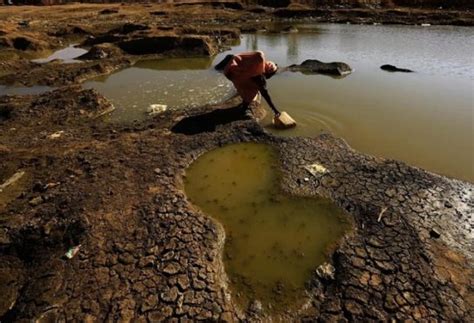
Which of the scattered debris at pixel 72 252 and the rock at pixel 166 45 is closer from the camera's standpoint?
the scattered debris at pixel 72 252

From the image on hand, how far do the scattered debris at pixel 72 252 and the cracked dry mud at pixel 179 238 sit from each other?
0.19ft

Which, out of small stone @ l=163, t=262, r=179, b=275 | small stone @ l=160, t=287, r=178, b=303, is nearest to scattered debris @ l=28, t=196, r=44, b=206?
small stone @ l=163, t=262, r=179, b=275

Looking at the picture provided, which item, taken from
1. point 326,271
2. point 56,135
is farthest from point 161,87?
point 326,271

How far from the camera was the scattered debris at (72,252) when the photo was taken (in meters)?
3.53

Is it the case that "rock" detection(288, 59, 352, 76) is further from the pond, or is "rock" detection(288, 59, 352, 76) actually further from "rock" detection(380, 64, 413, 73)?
"rock" detection(380, 64, 413, 73)

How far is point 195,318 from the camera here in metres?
2.97

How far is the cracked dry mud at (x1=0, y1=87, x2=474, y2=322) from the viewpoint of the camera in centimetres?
307

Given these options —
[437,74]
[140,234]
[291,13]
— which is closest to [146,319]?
[140,234]

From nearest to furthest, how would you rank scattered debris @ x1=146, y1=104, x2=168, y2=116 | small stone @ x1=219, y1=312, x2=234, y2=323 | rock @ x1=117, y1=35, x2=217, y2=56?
small stone @ x1=219, y1=312, x2=234, y2=323 < scattered debris @ x1=146, y1=104, x2=168, y2=116 < rock @ x1=117, y1=35, x2=217, y2=56

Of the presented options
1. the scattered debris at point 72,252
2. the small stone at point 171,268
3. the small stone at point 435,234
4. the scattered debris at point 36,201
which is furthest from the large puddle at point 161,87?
the small stone at point 435,234

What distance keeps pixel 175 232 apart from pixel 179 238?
105 mm

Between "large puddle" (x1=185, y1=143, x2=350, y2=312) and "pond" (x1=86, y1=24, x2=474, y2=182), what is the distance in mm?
1627

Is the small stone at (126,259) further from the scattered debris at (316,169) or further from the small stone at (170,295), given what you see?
the scattered debris at (316,169)

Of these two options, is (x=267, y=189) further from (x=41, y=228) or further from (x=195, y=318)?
(x=41, y=228)
